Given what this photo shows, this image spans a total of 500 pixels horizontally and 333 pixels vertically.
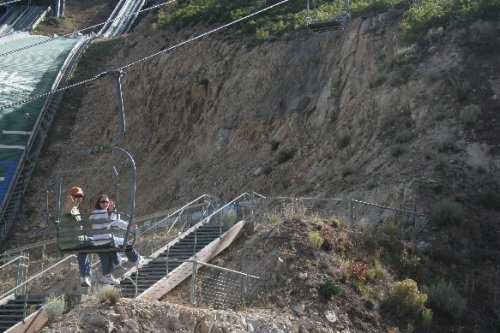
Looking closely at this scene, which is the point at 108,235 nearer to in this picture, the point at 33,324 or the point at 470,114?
the point at 33,324

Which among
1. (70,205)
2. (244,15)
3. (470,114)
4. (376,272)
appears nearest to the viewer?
(70,205)

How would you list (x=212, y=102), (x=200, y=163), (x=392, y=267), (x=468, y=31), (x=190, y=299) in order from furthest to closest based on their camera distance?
(x=212, y=102) → (x=200, y=163) → (x=468, y=31) → (x=392, y=267) → (x=190, y=299)

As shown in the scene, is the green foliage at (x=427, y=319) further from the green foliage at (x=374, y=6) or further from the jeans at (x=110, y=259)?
the green foliage at (x=374, y=6)

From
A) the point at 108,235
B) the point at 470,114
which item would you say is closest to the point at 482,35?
the point at 470,114

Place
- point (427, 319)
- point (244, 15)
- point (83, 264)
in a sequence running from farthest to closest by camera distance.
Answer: point (244, 15)
point (427, 319)
point (83, 264)

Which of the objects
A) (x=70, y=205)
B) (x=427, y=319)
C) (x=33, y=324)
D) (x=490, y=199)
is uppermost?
(x=70, y=205)

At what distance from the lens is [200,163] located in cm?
3422

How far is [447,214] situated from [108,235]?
803 cm

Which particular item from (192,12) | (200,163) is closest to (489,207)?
(200,163)

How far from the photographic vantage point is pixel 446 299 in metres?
17.1

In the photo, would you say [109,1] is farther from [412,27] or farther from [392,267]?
[392,267]

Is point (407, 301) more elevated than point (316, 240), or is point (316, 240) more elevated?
point (316, 240)

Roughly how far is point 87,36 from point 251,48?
1025 inches

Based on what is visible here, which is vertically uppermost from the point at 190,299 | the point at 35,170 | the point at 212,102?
the point at 190,299
